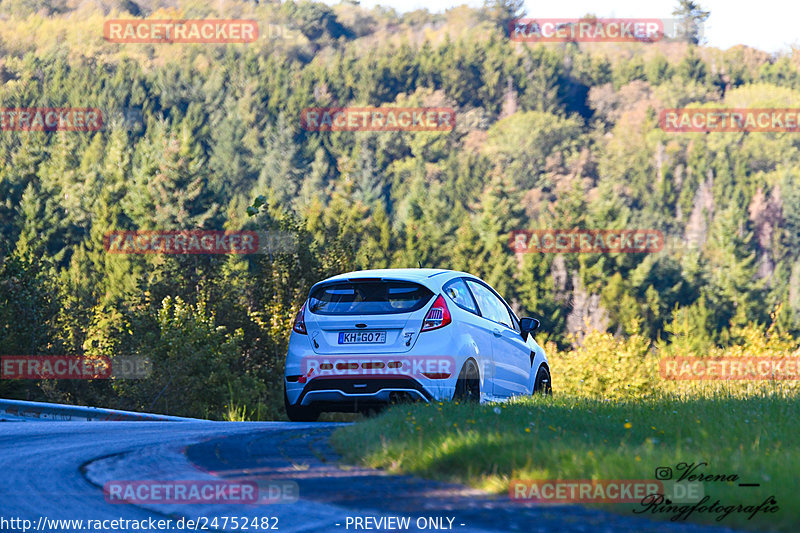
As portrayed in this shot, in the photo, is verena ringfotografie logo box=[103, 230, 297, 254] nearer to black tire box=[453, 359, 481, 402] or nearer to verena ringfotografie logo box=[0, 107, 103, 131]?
black tire box=[453, 359, 481, 402]

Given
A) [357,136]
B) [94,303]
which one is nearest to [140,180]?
[94,303]

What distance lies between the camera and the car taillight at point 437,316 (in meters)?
10.9

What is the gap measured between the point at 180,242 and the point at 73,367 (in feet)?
105

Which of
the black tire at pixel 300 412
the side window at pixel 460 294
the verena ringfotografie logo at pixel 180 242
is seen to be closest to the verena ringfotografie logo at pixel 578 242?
the verena ringfotografie logo at pixel 180 242

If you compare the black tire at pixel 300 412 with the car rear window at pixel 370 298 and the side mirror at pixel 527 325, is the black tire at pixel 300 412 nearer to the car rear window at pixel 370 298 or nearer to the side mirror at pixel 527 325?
the car rear window at pixel 370 298

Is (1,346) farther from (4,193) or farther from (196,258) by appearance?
(4,193)

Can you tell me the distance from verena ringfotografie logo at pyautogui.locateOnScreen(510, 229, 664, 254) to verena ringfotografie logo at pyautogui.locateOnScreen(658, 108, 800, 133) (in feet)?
184

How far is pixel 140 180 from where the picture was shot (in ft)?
303

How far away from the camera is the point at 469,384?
11328 mm

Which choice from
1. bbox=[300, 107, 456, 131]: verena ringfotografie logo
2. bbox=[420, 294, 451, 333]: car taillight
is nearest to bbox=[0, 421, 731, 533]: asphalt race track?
bbox=[420, 294, 451, 333]: car taillight

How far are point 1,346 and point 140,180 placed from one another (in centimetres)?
6163

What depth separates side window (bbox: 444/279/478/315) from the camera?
11.4 m

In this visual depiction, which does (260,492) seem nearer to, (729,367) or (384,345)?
(384,345)

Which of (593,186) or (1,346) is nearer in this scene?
(1,346)
